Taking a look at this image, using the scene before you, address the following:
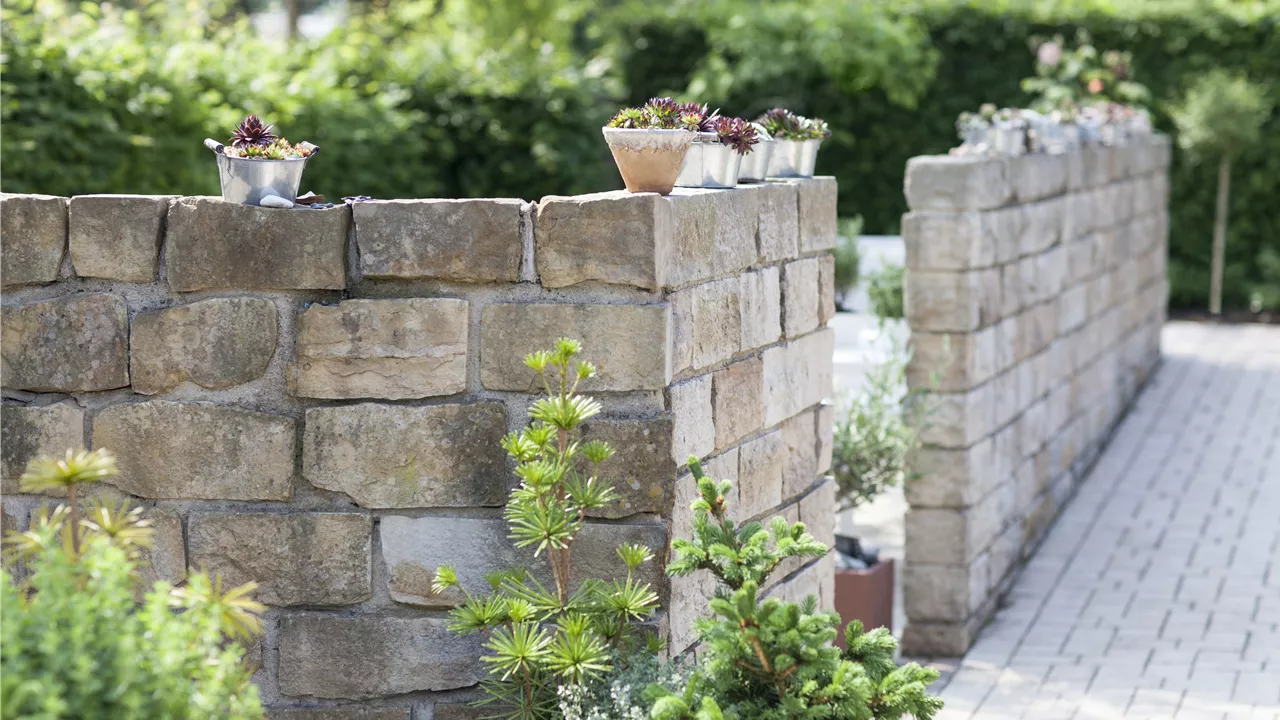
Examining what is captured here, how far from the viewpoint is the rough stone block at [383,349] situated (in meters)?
2.82

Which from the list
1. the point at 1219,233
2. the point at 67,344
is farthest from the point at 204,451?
the point at 1219,233

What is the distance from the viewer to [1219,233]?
12.1m

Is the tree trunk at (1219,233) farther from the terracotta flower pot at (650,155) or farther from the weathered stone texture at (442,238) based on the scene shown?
the weathered stone texture at (442,238)

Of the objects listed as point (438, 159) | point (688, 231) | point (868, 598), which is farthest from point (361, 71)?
point (688, 231)

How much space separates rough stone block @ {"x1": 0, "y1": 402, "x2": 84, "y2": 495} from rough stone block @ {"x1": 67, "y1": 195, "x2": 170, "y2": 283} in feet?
0.91

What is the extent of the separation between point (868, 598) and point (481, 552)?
2.37 meters

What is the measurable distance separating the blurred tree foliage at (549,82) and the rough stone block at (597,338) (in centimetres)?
375

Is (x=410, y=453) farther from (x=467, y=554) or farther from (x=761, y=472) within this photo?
(x=761, y=472)

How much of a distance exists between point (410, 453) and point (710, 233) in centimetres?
72

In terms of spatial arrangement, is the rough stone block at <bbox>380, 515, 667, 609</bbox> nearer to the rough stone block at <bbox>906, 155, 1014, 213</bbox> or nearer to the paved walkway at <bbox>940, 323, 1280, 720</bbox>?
the paved walkway at <bbox>940, 323, 1280, 720</bbox>

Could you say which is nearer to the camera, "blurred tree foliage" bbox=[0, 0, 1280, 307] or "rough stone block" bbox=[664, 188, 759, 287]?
"rough stone block" bbox=[664, 188, 759, 287]

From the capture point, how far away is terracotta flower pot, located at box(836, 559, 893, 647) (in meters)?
4.93

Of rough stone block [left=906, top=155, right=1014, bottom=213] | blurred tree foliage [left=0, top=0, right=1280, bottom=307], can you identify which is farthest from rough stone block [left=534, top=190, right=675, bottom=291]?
blurred tree foliage [left=0, top=0, right=1280, bottom=307]

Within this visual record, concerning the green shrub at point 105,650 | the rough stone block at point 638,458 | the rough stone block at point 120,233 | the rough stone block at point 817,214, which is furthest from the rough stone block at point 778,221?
the green shrub at point 105,650
